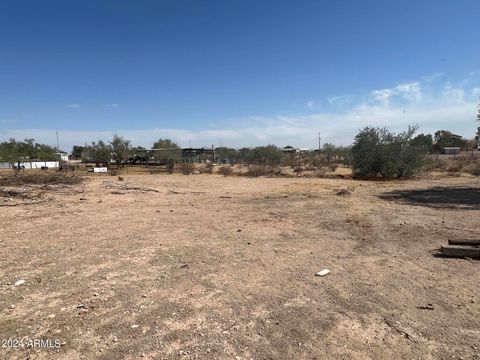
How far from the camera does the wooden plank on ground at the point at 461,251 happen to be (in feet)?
21.5

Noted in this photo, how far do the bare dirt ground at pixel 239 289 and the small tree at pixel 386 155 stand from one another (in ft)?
60.3

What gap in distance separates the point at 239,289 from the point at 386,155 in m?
25.6

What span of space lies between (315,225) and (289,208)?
302 centimetres

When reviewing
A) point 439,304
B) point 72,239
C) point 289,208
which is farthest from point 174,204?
point 439,304

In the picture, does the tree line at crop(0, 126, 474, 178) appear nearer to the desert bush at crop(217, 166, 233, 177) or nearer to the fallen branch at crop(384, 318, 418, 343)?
the desert bush at crop(217, 166, 233, 177)

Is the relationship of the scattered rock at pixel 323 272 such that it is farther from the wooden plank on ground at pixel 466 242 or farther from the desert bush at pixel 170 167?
the desert bush at pixel 170 167

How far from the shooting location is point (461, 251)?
6656 mm

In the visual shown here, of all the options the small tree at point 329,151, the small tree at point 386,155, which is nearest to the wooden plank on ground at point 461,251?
the small tree at point 386,155

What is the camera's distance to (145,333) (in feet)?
12.9

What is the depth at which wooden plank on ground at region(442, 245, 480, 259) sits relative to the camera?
6555mm

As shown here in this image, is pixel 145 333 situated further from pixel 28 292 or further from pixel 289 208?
pixel 289 208

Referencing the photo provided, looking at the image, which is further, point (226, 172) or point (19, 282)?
point (226, 172)

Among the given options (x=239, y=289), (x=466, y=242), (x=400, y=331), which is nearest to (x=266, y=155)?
(x=466, y=242)

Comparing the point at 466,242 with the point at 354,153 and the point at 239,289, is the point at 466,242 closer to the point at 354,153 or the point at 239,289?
the point at 239,289
